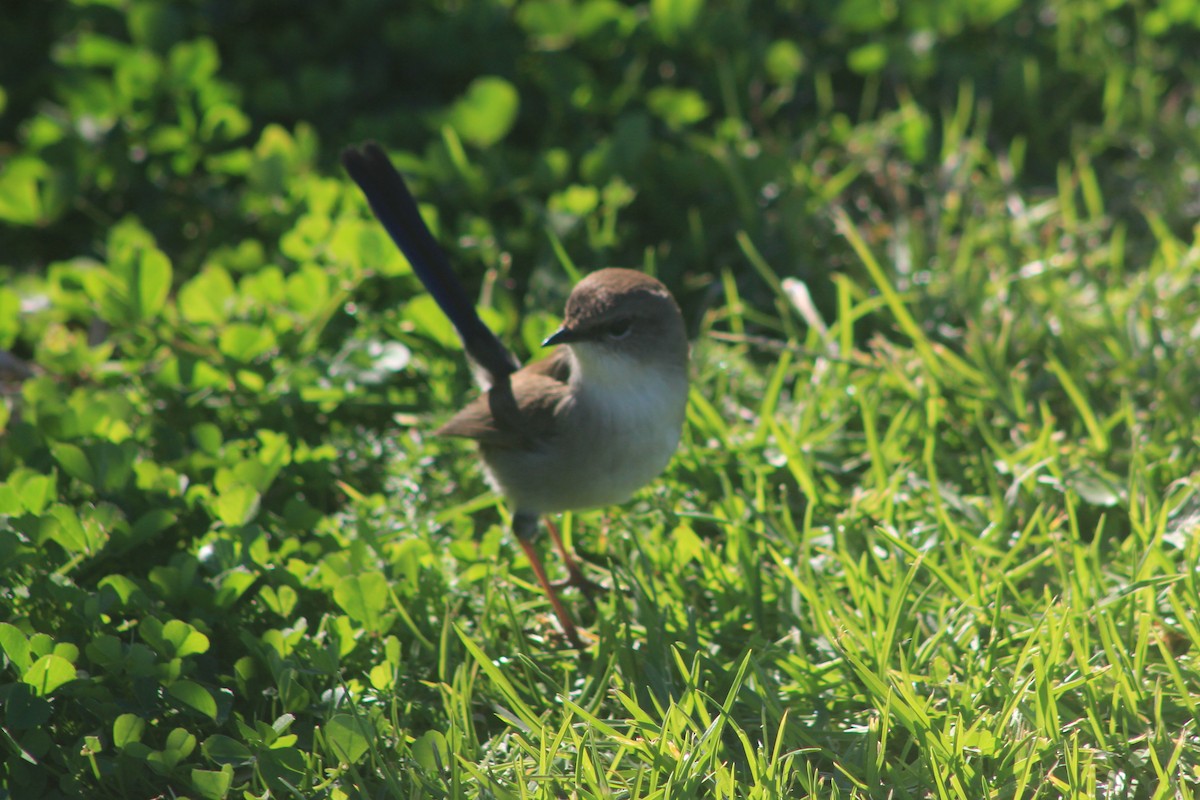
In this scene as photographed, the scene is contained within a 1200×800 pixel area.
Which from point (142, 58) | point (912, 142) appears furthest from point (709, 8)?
point (142, 58)

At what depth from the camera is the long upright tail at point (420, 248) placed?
12.7 feet

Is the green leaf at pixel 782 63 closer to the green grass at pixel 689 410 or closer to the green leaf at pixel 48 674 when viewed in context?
the green grass at pixel 689 410

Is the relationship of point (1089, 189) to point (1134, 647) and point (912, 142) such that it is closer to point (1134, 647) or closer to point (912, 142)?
point (912, 142)

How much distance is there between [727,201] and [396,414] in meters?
1.84

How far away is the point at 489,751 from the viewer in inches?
122

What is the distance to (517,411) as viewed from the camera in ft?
12.1

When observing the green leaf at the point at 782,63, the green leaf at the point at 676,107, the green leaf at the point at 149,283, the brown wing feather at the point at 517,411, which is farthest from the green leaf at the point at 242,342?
the green leaf at the point at 782,63

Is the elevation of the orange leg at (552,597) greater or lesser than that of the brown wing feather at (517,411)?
lesser

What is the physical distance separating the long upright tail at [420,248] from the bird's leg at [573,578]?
58cm

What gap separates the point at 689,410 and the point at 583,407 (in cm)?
86

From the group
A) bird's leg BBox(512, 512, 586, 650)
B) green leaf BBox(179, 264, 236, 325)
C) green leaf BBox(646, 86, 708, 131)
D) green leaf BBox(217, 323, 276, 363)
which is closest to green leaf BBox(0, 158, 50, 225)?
green leaf BBox(179, 264, 236, 325)

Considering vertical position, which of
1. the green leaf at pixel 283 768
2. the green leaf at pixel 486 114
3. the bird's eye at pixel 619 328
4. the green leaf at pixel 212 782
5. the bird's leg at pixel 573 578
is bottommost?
the bird's leg at pixel 573 578

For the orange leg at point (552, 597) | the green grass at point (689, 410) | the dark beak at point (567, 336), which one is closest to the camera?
the green grass at point (689, 410)

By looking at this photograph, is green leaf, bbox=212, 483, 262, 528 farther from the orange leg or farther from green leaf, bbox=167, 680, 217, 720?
the orange leg
